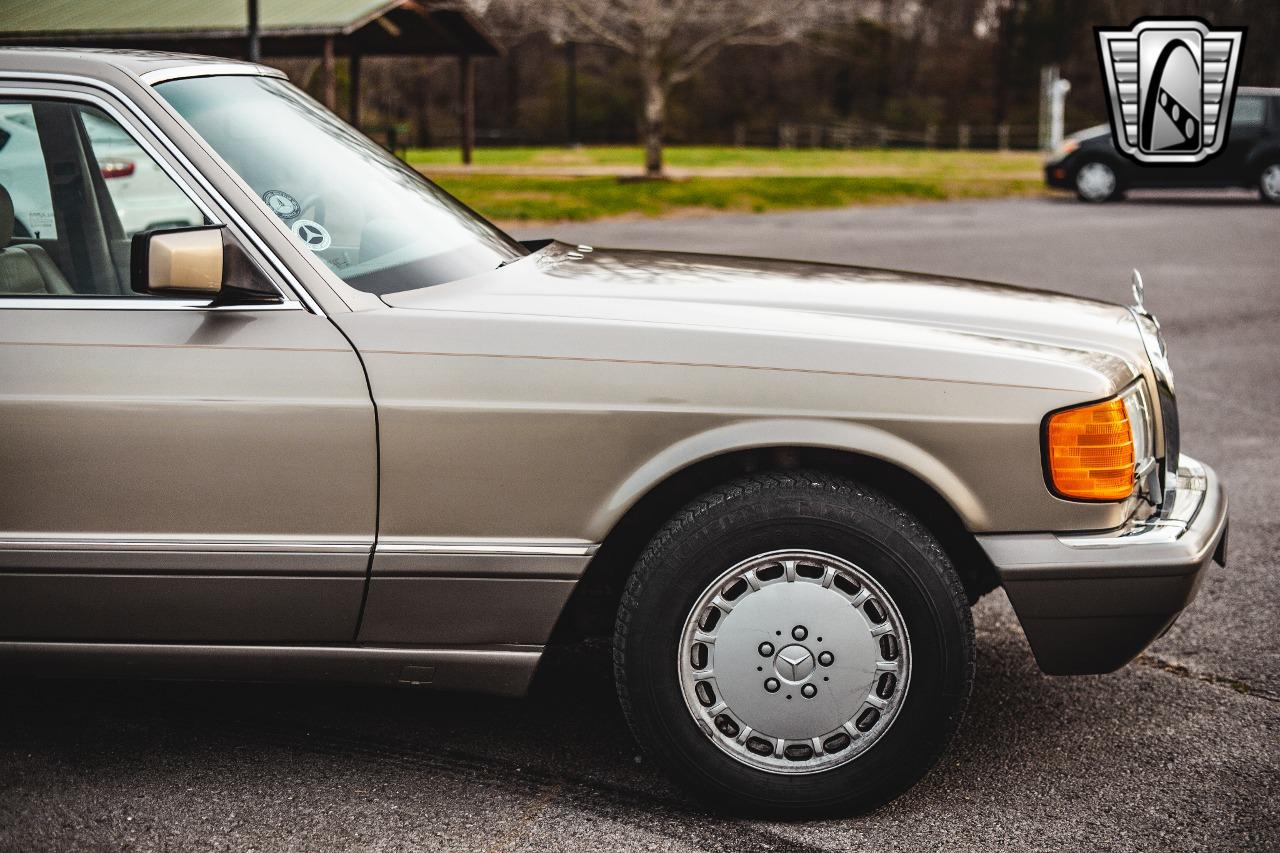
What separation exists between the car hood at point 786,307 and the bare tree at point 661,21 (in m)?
22.2

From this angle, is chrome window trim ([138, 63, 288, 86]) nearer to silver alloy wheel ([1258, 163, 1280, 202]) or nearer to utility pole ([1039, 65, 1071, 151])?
silver alloy wheel ([1258, 163, 1280, 202])

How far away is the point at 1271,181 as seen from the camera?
21906 mm

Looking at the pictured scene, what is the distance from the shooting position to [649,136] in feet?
88.0

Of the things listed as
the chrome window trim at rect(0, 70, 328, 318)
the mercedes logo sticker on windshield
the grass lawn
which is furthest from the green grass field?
the chrome window trim at rect(0, 70, 328, 318)

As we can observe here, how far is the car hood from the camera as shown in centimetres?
304

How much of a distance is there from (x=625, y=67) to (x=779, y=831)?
188 ft

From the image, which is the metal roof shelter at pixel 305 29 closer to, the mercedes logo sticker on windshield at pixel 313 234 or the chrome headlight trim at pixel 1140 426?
the mercedes logo sticker on windshield at pixel 313 234

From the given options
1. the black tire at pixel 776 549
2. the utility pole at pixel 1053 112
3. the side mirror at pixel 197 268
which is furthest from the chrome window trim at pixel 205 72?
the utility pole at pixel 1053 112

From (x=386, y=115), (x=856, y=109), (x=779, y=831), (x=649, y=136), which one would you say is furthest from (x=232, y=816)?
(x=856, y=109)

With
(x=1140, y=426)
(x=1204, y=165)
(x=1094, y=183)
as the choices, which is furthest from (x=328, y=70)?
(x=1140, y=426)

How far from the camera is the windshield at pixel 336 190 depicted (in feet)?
10.6

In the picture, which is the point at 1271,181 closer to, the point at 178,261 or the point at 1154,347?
the point at 1154,347

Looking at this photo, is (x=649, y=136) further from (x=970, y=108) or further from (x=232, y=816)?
(x=970, y=108)

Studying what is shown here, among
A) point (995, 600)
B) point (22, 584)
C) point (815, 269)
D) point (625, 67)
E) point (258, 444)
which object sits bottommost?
point (995, 600)
